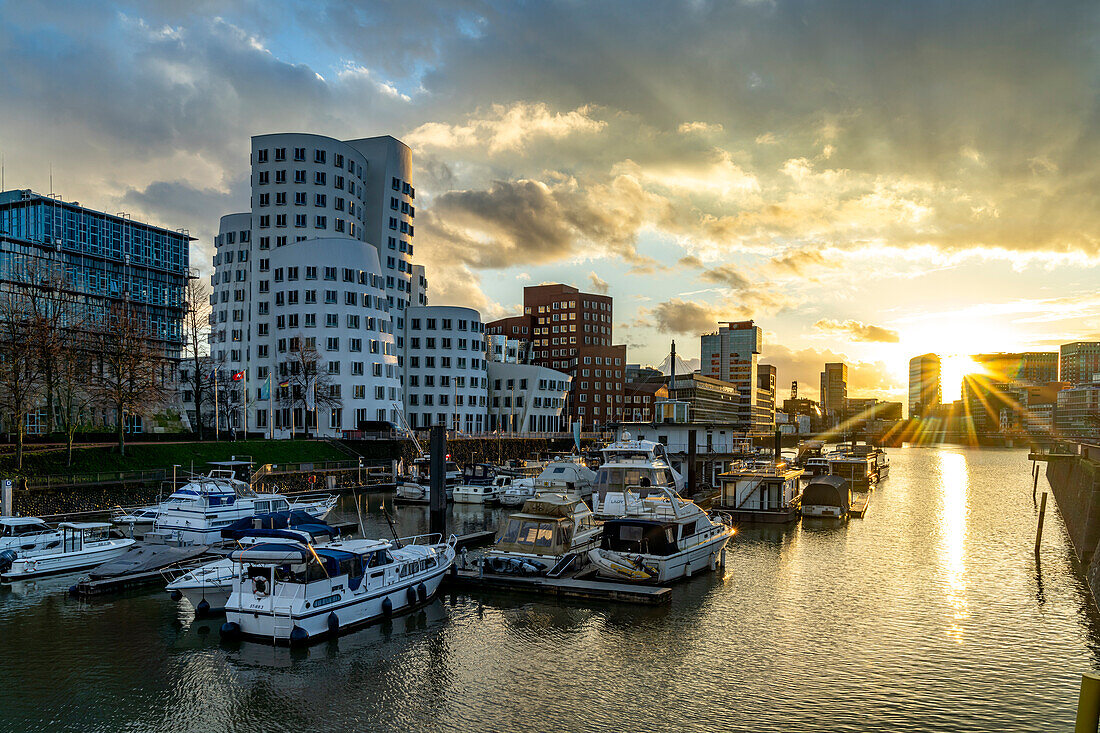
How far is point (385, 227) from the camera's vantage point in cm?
13425

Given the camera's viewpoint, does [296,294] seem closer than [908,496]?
No

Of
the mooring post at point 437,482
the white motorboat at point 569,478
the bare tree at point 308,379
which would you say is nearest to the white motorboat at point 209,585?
the mooring post at point 437,482

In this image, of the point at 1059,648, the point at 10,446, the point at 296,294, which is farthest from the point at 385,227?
the point at 1059,648

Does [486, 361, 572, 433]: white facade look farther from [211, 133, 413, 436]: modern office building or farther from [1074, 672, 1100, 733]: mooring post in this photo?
[1074, 672, 1100, 733]: mooring post

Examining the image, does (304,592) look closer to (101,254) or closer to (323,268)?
(323,268)

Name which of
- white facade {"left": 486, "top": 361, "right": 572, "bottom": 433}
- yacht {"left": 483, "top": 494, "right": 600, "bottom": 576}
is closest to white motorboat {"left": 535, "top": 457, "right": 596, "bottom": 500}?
yacht {"left": 483, "top": 494, "right": 600, "bottom": 576}

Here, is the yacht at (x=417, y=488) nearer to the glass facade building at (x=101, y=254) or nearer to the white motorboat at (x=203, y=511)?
the white motorboat at (x=203, y=511)

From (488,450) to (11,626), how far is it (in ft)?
292

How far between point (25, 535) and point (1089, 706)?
143ft

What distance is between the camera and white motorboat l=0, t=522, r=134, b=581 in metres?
33.7

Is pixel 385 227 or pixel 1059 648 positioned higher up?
pixel 385 227

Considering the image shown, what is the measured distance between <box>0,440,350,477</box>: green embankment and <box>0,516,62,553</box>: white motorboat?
49.4 ft

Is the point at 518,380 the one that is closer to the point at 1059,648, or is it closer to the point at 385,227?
the point at 385,227

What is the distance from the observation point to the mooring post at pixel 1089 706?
10.9 metres
